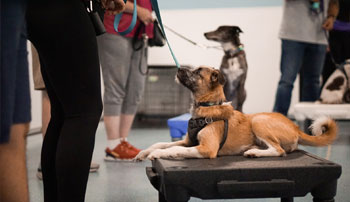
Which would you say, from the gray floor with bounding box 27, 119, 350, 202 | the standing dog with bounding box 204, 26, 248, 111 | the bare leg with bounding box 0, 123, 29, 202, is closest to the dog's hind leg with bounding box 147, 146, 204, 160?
the gray floor with bounding box 27, 119, 350, 202

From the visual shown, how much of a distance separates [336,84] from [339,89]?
0.35 feet

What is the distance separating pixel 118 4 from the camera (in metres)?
1.43

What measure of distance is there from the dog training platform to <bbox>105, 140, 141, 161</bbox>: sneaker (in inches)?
59.4

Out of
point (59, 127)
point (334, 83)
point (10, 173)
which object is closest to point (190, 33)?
point (334, 83)

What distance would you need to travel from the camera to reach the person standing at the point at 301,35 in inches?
143

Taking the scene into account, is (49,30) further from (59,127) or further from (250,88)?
(250,88)

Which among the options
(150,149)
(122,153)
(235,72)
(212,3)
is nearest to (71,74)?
(150,149)

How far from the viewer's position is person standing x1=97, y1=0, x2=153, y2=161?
2.73m

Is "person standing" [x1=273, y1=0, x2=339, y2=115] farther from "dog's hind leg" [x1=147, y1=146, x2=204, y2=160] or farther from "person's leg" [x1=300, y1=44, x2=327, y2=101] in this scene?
"dog's hind leg" [x1=147, y1=146, x2=204, y2=160]

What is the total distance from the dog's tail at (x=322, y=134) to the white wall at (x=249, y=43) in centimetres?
421

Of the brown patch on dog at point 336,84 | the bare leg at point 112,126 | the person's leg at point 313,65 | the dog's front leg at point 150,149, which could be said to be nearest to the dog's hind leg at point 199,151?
the dog's front leg at point 150,149

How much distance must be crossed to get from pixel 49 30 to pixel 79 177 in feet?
1.51

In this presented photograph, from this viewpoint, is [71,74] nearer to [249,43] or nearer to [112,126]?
[112,126]

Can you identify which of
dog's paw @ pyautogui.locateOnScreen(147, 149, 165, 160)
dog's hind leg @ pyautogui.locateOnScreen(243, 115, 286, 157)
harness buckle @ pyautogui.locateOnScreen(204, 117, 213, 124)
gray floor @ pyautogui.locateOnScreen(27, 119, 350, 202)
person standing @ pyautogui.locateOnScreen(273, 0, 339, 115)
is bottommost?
gray floor @ pyautogui.locateOnScreen(27, 119, 350, 202)
